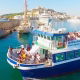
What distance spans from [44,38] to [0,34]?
28.8m

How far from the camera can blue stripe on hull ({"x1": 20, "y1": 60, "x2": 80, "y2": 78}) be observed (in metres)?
16.5

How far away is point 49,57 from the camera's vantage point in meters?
17.1

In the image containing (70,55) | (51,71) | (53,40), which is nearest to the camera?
(51,71)

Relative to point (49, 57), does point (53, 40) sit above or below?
above

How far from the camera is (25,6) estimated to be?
57719mm

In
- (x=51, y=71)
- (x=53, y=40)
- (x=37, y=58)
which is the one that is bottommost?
(x=51, y=71)

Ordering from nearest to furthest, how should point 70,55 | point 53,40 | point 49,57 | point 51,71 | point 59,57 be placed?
point 51,71, point 59,57, point 49,57, point 53,40, point 70,55

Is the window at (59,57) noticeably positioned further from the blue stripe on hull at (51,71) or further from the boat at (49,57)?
the blue stripe on hull at (51,71)

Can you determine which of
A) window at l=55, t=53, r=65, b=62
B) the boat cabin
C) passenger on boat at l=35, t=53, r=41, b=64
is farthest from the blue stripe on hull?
the boat cabin

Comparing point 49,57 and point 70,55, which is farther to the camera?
point 70,55

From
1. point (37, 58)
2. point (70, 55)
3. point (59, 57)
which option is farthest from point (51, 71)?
point (70, 55)

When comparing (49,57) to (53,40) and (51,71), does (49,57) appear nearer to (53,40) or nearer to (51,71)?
(51,71)

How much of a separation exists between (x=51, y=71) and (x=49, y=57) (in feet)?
3.73

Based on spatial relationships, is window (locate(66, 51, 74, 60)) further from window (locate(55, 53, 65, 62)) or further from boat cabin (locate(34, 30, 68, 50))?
boat cabin (locate(34, 30, 68, 50))
